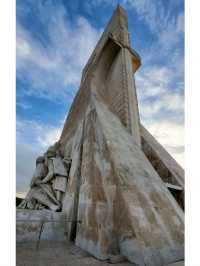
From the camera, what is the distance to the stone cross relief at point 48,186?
3.49 meters

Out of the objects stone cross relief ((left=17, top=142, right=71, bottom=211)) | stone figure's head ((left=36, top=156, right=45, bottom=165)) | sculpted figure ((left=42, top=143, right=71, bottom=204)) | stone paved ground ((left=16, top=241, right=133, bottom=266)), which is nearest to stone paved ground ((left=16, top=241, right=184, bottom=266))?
stone paved ground ((left=16, top=241, right=133, bottom=266))

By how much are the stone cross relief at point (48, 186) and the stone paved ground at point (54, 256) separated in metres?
1.05

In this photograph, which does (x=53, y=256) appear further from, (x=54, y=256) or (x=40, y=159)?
(x=40, y=159)

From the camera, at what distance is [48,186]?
385 cm

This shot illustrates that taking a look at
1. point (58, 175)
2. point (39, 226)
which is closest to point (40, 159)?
point (58, 175)

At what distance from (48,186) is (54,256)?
2157mm

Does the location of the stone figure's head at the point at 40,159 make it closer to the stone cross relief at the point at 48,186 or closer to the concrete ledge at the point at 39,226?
the stone cross relief at the point at 48,186

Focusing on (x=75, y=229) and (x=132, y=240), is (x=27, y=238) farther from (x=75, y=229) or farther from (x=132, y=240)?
(x=132, y=240)

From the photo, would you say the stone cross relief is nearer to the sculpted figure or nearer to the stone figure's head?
the sculpted figure

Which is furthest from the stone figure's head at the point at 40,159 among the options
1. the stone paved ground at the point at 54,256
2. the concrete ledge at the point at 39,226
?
the stone paved ground at the point at 54,256

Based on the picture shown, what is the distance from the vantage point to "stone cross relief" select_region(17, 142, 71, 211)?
3.49m

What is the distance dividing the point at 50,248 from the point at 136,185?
139 centimetres

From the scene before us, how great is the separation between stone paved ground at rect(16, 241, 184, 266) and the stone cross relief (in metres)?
1.05
